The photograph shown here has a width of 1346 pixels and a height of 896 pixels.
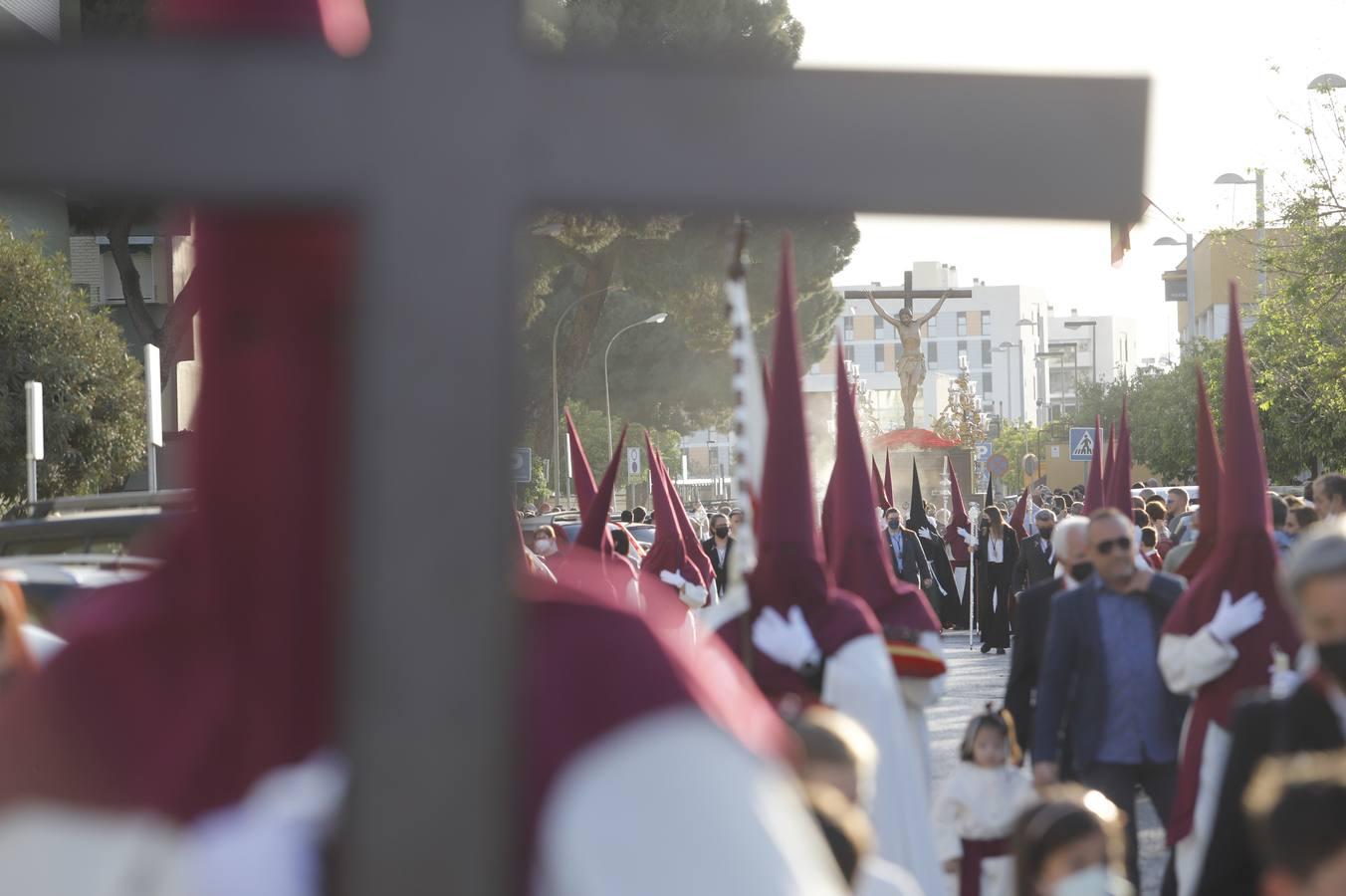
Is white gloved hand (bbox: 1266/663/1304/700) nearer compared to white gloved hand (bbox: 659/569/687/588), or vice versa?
white gloved hand (bbox: 1266/663/1304/700)

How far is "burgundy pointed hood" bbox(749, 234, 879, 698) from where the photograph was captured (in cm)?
412

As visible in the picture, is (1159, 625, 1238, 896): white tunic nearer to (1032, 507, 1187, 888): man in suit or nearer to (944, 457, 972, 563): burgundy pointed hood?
(1032, 507, 1187, 888): man in suit

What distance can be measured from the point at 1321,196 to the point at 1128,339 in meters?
168

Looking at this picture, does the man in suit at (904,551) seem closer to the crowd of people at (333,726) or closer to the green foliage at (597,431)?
the crowd of people at (333,726)

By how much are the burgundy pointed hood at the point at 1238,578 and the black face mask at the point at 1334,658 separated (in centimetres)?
355

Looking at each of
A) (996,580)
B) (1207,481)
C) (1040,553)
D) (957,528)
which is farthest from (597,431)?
(1207,481)

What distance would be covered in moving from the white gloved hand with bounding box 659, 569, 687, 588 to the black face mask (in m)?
10.2

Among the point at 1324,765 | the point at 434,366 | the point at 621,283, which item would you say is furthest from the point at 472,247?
the point at 621,283

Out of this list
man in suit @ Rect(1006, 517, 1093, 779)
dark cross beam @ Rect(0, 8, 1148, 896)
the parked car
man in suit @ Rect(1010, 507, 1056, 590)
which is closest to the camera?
dark cross beam @ Rect(0, 8, 1148, 896)

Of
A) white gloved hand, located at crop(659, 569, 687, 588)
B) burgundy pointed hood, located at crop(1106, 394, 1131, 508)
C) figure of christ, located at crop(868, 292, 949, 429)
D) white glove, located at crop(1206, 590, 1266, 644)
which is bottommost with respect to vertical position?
white gloved hand, located at crop(659, 569, 687, 588)

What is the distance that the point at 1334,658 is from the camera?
3.55 metres

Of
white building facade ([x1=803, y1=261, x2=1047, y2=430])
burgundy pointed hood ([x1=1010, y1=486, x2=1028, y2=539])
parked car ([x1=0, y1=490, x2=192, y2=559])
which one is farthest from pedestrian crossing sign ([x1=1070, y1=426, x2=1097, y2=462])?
white building facade ([x1=803, y1=261, x2=1047, y2=430])

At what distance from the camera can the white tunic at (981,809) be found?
697cm

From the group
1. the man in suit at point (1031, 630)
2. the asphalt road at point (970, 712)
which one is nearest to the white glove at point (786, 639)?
the man in suit at point (1031, 630)
